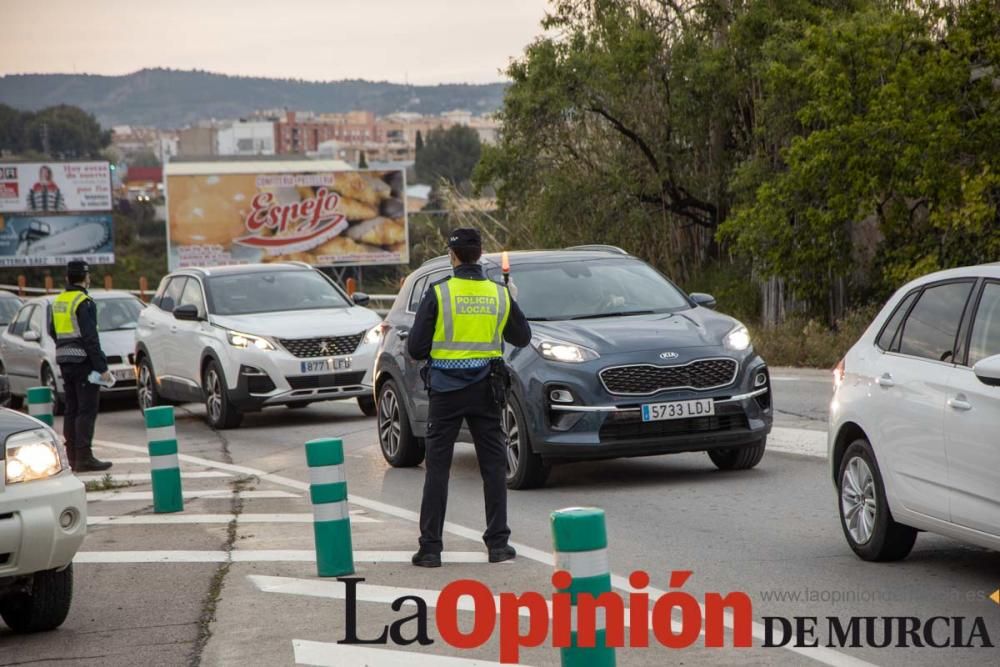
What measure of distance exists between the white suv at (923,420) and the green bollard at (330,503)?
8.53ft

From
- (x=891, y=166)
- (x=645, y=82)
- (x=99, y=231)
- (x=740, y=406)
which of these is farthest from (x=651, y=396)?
(x=99, y=231)

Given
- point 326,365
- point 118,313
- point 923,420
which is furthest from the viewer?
point 118,313

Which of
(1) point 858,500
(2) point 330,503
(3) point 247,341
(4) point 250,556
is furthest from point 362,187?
(1) point 858,500

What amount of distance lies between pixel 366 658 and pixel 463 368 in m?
2.54

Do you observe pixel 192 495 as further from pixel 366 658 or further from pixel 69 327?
pixel 366 658

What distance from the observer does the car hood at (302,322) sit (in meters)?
17.9

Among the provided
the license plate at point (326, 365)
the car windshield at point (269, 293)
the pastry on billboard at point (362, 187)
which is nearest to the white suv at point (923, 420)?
the license plate at point (326, 365)

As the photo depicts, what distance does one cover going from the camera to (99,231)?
261 ft

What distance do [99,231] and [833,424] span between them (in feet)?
242

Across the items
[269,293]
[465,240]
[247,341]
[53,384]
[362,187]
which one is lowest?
[362,187]

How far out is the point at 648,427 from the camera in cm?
1143

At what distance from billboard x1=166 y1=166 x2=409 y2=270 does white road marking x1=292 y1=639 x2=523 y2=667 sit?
6816cm

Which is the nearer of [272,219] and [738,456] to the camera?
[738,456]

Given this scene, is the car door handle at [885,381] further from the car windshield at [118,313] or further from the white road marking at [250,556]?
the car windshield at [118,313]
